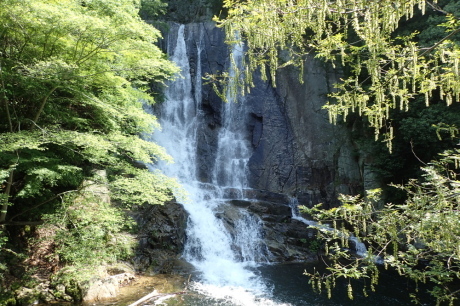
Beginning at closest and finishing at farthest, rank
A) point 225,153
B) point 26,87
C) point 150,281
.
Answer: point 26,87 → point 150,281 → point 225,153

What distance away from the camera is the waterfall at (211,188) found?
1056 centimetres

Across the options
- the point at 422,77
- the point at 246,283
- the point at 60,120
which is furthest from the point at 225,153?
the point at 422,77

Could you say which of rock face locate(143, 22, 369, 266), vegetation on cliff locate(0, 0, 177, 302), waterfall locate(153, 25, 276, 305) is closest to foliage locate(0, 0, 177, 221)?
vegetation on cliff locate(0, 0, 177, 302)

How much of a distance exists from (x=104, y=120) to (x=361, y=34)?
7.40 meters

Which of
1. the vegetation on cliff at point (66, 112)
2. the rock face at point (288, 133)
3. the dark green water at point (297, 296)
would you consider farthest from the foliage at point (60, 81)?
the rock face at point (288, 133)

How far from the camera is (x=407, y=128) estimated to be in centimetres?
1190

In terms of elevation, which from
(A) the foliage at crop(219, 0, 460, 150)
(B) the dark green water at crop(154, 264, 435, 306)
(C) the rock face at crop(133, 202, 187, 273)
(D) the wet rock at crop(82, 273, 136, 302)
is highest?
(A) the foliage at crop(219, 0, 460, 150)

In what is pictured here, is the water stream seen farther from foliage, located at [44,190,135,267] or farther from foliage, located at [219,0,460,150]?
foliage, located at [219,0,460,150]

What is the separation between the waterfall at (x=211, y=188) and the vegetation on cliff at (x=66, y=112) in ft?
7.78

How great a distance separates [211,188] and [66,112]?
31.8 feet

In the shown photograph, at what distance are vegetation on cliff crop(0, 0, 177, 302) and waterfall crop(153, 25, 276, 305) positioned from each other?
2372 millimetres

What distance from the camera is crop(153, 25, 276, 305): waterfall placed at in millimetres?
10562

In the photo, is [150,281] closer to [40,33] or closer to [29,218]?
[29,218]

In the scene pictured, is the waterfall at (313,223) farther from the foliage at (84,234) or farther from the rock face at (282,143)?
the foliage at (84,234)
